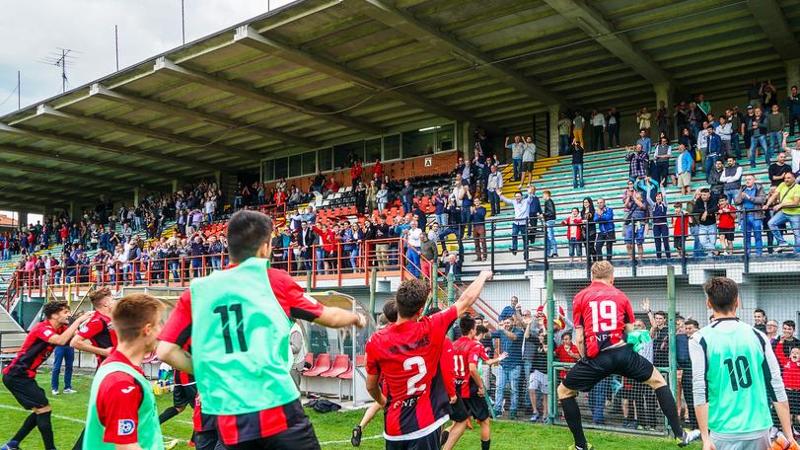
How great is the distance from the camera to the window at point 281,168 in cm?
3694

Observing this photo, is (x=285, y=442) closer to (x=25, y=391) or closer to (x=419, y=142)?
(x=25, y=391)

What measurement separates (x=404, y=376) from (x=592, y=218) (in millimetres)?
11524

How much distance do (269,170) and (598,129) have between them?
1831 centimetres

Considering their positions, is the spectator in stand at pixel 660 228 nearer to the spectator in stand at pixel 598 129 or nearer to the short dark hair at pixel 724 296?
the spectator in stand at pixel 598 129

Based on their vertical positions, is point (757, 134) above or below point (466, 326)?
above

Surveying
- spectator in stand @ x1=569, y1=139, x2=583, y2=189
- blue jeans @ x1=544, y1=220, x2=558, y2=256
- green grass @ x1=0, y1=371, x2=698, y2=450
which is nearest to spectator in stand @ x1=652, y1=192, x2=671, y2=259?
blue jeans @ x1=544, y1=220, x2=558, y2=256

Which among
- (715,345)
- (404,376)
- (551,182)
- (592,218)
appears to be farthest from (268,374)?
(551,182)

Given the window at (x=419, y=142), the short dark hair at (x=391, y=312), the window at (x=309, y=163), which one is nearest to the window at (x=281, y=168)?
the window at (x=309, y=163)

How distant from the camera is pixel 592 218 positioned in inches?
637

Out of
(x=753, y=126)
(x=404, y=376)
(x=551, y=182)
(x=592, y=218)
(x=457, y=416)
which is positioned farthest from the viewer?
(x=551, y=182)

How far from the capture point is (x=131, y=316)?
4.35 m

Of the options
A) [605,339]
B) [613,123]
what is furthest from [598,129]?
[605,339]

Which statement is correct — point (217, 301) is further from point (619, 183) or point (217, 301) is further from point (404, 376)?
point (619, 183)

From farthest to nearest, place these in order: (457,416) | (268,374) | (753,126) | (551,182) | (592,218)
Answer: (551,182), (753,126), (592,218), (457,416), (268,374)
